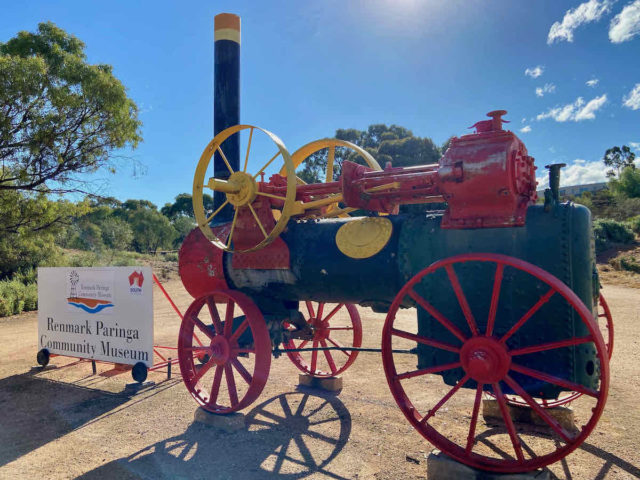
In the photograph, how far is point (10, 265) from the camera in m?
16.2

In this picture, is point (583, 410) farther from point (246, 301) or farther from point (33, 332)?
point (33, 332)

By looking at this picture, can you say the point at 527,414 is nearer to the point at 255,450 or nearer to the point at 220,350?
the point at 255,450

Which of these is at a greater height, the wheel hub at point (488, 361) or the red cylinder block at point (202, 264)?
the red cylinder block at point (202, 264)

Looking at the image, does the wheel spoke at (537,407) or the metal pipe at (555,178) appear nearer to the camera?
the wheel spoke at (537,407)

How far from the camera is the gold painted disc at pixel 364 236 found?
4109mm

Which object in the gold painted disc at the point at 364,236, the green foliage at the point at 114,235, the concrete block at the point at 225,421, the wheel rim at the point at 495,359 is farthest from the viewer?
the green foliage at the point at 114,235

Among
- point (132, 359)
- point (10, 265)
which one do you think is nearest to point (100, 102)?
point (10, 265)

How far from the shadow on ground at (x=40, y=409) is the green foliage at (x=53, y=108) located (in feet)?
24.2

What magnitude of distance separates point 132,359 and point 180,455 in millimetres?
2306

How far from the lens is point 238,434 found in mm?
4711

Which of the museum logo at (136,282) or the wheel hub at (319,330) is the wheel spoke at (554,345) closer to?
the wheel hub at (319,330)

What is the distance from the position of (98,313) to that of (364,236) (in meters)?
4.42

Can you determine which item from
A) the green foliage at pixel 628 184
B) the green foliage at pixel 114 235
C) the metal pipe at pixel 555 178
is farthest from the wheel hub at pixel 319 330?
the green foliage at pixel 628 184

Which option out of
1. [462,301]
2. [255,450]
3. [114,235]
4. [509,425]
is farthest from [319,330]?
[114,235]
